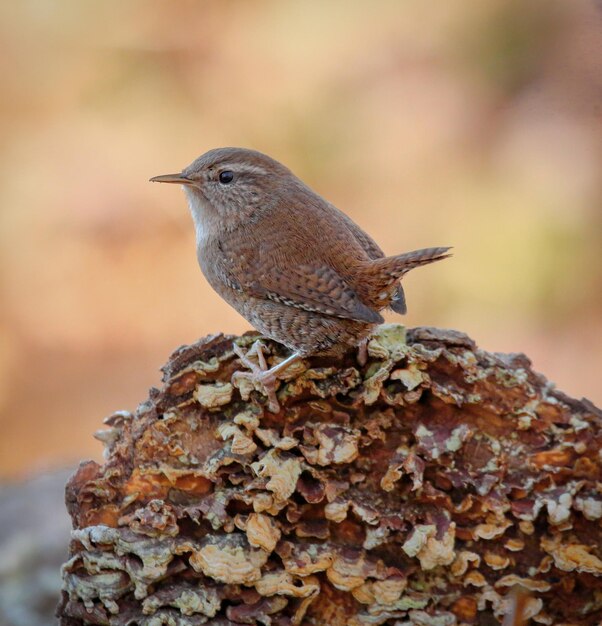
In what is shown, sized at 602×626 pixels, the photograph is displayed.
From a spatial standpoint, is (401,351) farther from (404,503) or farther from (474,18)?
(474,18)

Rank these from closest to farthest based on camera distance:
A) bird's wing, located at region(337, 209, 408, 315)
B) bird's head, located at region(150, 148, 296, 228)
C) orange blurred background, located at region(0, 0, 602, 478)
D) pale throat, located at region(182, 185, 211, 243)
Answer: bird's wing, located at region(337, 209, 408, 315) → bird's head, located at region(150, 148, 296, 228) → pale throat, located at region(182, 185, 211, 243) → orange blurred background, located at region(0, 0, 602, 478)

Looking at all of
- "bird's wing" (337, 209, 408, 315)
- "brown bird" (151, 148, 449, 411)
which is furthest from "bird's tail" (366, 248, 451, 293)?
"bird's wing" (337, 209, 408, 315)

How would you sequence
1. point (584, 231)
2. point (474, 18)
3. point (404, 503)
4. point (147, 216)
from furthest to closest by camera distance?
point (147, 216), point (474, 18), point (584, 231), point (404, 503)

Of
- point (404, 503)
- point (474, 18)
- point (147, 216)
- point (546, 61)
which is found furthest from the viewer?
point (147, 216)

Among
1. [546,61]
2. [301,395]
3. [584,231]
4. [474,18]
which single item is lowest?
[301,395]

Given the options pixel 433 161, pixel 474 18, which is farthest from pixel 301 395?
pixel 474 18

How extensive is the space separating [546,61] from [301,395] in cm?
260

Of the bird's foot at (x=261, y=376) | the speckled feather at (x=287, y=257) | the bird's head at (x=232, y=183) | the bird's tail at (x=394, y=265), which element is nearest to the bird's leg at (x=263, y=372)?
the bird's foot at (x=261, y=376)

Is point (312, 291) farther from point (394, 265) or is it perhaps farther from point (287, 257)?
point (394, 265)

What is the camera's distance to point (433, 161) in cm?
516

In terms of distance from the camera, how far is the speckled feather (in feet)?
8.51

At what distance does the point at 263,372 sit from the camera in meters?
2.42

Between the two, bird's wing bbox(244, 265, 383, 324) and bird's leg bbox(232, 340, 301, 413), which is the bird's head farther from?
bird's leg bbox(232, 340, 301, 413)

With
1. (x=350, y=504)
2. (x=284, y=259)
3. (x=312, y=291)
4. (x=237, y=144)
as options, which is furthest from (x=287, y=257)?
(x=237, y=144)
